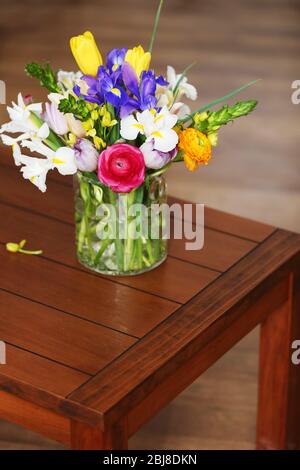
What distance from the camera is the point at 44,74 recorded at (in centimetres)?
196

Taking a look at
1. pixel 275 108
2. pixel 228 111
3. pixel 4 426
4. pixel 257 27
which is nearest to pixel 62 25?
pixel 257 27

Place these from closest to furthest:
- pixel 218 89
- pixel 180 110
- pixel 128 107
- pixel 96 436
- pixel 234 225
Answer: pixel 96 436 → pixel 128 107 → pixel 180 110 → pixel 234 225 → pixel 218 89

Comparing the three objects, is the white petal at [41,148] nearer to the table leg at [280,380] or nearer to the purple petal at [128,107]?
the purple petal at [128,107]

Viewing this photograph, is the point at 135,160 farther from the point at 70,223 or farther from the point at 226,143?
the point at 226,143

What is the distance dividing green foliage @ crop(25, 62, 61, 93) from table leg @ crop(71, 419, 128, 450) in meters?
0.64

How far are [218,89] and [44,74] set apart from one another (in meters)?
2.65

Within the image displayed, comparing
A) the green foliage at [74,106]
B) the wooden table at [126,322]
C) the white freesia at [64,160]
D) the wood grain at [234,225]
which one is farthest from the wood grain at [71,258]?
the green foliage at [74,106]

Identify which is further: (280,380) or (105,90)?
(280,380)

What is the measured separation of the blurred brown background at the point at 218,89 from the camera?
2637 mm

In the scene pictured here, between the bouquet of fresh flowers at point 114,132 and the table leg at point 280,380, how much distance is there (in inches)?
16.7

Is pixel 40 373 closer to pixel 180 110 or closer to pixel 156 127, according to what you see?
pixel 156 127

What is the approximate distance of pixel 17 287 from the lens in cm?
208

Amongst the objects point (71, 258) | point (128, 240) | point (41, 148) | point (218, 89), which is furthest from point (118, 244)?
point (218, 89)
